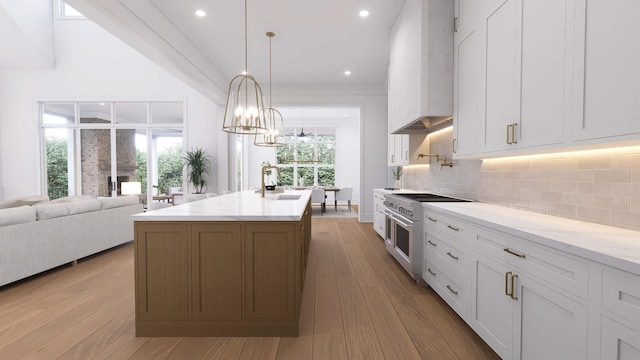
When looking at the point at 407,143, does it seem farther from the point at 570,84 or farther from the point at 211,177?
the point at 211,177

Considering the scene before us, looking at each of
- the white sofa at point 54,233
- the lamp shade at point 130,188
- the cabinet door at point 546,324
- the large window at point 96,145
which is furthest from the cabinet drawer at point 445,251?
the lamp shade at point 130,188

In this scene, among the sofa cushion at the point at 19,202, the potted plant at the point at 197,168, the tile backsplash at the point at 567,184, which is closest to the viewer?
the tile backsplash at the point at 567,184

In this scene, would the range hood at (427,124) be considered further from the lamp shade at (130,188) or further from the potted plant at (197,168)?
the lamp shade at (130,188)

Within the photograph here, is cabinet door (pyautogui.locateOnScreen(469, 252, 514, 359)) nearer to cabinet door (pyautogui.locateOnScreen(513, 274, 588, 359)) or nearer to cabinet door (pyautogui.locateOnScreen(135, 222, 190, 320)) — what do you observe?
cabinet door (pyautogui.locateOnScreen(513, 274, 588, 359))

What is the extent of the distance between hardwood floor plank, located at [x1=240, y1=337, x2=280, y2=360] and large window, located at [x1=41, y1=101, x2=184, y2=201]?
20.6 feet

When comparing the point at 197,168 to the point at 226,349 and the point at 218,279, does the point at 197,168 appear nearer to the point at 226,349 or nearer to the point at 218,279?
the point at 218,279

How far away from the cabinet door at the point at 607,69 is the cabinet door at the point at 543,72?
9 centimetres

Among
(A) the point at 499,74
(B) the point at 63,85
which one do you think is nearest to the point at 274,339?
(A) the point at 499,74

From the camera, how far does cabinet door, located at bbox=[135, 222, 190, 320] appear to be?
6.77 ft

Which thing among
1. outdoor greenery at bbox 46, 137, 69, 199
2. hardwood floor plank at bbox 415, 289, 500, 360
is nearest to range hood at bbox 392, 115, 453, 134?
hardwood floor plank at bbox 415, 289, 500, 360

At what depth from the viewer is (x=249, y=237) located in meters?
2.07

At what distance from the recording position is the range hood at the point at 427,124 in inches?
129

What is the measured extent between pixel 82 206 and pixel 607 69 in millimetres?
5143

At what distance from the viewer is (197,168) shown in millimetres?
6676
